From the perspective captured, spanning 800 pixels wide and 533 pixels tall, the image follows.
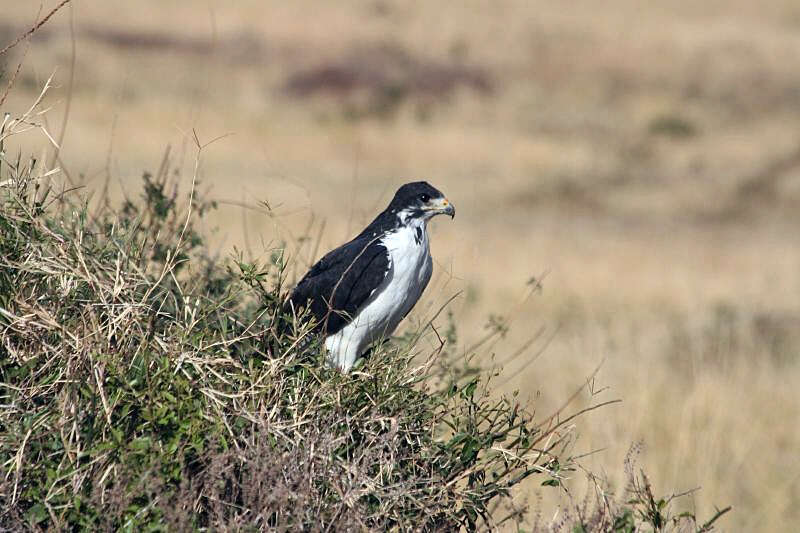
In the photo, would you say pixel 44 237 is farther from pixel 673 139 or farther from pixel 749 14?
pixel 749 14

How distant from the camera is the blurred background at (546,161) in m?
8.64

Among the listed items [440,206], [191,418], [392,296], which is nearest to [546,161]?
[440,206]

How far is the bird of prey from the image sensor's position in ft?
14.5

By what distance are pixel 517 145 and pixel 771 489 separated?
2052 centimetres

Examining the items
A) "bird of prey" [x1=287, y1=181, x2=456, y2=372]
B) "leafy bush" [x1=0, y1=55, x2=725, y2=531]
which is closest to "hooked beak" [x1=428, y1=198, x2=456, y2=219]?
"bird of prey" [x1=287, y1=181, x2=456, y2=372]

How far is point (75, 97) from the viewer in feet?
92.9

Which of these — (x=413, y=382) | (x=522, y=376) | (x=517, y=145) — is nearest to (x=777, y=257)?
(x=522, y=376)

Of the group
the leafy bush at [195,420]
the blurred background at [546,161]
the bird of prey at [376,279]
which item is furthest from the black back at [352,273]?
the leafy bush at [195,420]

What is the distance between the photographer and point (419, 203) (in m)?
4.64

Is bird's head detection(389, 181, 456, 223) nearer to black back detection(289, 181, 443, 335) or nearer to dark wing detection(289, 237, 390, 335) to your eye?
black back detection(289, 181, 443, 335)

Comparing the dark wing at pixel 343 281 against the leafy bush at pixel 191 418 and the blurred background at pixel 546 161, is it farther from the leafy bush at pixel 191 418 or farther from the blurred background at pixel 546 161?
the leafy bush at pixel 191 418

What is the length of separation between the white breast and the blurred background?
131mm

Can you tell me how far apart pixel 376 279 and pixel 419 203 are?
1.26ft

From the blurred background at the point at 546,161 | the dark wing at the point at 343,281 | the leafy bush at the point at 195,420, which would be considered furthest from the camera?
the blurred background at the point at 546,161
